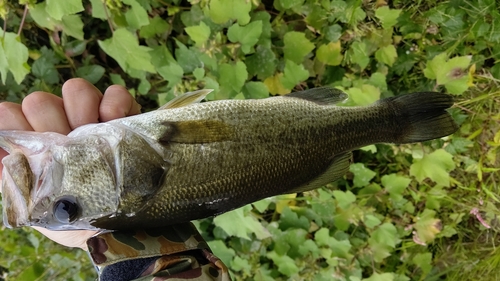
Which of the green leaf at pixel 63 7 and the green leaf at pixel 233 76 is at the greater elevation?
the green leaf at pixel 63 7

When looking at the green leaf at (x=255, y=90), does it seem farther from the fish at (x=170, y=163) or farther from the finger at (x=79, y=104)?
the finger at (x=79, y=104)

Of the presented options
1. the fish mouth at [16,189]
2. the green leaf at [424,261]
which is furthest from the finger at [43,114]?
the green leaf at [424,261]

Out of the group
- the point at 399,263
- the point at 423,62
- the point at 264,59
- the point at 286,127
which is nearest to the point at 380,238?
the point at 399,263

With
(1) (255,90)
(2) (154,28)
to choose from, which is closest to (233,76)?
(1) (255,90)

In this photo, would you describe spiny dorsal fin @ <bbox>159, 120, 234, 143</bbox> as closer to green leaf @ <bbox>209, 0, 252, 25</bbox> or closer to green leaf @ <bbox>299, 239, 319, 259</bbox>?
green leaf @ <bbox>209, 0, 252, 25</bbox>

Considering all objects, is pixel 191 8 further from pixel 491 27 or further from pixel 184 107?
pixel 491 27

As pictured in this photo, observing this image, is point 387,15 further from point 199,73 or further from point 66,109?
point 66,109
